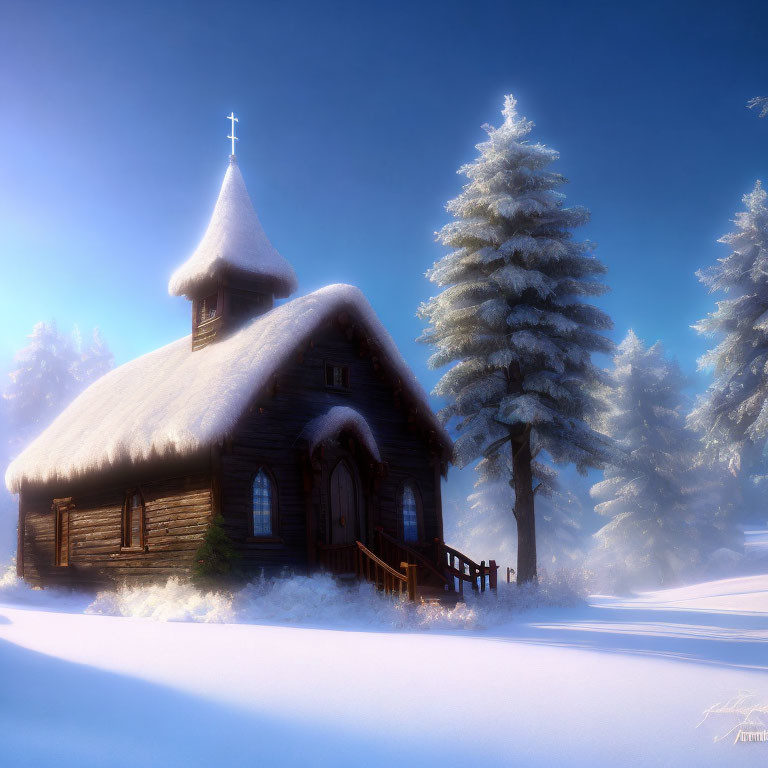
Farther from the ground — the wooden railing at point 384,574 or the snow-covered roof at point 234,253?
the snow-covered roof at point 234,253

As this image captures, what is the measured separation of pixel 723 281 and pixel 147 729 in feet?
88.9

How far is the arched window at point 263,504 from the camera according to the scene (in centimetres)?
1853

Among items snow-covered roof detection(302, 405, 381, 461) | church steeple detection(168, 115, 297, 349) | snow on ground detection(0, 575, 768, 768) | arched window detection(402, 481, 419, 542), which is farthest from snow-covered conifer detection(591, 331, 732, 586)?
snow on ground detection(0, 575, 768, 768)

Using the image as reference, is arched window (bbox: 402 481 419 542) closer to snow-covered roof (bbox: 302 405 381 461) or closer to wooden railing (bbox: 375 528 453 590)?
wooden railing (bbox: 375 528 453 590)

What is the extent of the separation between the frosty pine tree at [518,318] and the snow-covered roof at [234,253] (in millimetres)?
4874

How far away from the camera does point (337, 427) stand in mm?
18938

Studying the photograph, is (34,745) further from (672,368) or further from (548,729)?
(672,368)

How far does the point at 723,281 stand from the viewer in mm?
28078

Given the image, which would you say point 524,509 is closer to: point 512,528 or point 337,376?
point 337,376

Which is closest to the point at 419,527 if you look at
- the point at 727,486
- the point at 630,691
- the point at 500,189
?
the point at 500,189

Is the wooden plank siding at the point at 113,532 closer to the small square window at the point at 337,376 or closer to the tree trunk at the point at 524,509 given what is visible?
the small square window at the point at 337,376

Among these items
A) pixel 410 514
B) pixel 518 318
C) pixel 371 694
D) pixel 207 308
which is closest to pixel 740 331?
pixel 518 318

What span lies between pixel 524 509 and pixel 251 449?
8.63 meters

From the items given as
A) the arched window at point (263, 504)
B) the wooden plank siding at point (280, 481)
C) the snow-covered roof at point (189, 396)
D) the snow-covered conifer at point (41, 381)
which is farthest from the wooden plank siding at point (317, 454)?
the snow-covered conifer at point (41, 381)
